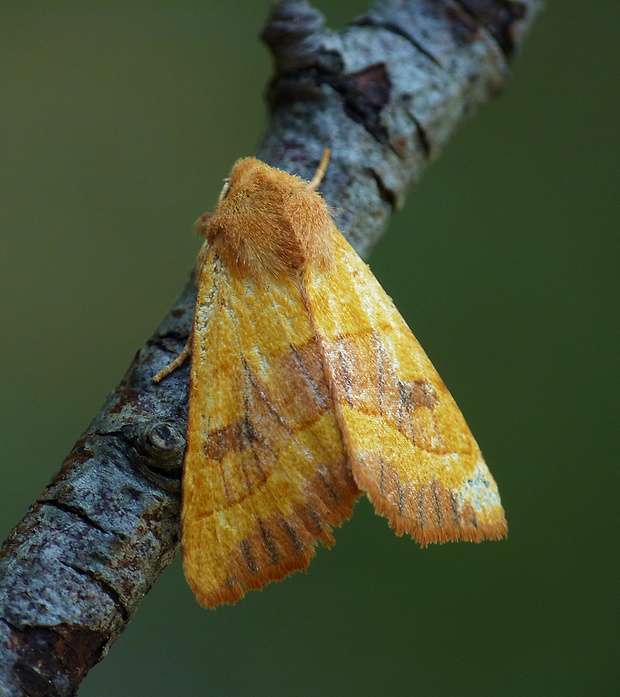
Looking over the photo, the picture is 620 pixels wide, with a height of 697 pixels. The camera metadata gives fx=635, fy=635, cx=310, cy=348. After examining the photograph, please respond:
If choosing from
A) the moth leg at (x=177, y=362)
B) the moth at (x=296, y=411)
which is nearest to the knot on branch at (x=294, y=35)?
the moth at (x=296, y=411)

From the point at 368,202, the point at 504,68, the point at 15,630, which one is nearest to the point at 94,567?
the point at 15,630

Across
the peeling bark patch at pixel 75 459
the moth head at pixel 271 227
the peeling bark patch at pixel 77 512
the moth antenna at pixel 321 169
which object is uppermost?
the moth antenna at pixel 321 169

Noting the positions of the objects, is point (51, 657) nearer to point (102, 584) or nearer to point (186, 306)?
point (102, 584)

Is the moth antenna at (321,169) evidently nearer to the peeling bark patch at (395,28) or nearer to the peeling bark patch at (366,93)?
the peeling bark patch at (366,93)

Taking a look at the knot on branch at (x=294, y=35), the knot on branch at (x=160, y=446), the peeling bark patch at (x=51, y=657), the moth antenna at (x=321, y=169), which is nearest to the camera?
the peeling bark patch at (x=51, y=657)

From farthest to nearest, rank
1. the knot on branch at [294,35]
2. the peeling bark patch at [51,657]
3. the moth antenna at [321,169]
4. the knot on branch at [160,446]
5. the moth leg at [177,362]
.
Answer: the knot on branch at [294,35] < the moth antenna at [321,169] < the moth leg at [177,362] < the knot on branch at [160,446] < the peeling bark patch at [51,657]

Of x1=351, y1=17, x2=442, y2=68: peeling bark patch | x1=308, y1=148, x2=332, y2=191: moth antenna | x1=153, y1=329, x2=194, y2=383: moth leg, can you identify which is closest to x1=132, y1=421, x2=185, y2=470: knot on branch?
x1=153, y1=329, x2=194, y2=383: moth leg

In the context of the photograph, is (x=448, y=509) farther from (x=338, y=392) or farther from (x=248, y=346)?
(x=248, y=346)

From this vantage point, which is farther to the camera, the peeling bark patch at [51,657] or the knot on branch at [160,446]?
the knot on branch at [160,446]

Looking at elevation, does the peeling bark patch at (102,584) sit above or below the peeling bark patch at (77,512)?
below
